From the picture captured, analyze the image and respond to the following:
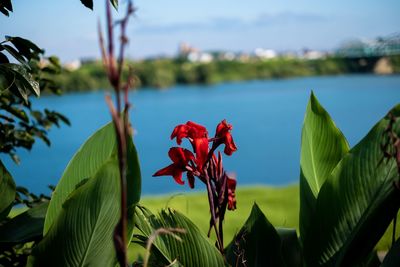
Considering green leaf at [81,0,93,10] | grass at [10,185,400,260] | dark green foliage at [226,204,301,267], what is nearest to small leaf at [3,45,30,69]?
green leaf at [81,0,93,10]

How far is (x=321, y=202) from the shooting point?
854mm

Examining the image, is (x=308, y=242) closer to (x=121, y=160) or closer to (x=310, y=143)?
(x=310, y=143)

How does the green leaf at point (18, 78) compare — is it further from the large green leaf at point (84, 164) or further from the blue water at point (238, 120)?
the blue water at point (238, 120)

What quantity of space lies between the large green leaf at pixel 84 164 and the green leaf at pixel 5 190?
0.12 metres

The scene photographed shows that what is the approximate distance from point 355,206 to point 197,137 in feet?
0.97

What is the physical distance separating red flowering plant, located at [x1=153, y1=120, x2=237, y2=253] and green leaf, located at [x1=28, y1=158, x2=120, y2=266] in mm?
107

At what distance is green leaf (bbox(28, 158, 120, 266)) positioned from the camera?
0.70 m

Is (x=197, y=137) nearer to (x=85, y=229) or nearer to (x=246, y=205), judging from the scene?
(x=85, y=229)

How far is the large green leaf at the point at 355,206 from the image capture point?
30.2 inches

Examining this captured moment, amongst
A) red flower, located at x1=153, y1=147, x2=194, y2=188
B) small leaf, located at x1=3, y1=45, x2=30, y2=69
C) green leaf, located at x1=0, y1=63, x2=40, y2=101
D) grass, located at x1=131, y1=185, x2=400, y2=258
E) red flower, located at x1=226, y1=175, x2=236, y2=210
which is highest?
small leaf, located at x1=3, y1=45, x2=30, y2=69

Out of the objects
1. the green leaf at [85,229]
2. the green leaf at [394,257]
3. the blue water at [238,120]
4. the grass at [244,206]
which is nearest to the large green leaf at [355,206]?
the green leaf at [394,257]

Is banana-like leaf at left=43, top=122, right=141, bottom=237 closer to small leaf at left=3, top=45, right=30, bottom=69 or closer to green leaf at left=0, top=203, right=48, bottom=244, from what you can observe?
green leaf at left=0, top=203, right=48, bottom=244

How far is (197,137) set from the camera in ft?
2.58

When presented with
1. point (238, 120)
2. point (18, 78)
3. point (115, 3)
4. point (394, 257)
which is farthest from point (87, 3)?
point (238, 120)
